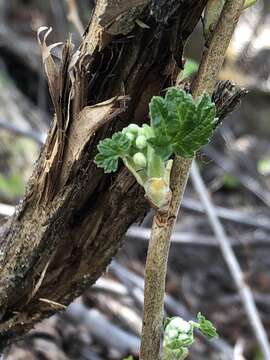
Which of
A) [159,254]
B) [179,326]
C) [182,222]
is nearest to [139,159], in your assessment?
[159,254]

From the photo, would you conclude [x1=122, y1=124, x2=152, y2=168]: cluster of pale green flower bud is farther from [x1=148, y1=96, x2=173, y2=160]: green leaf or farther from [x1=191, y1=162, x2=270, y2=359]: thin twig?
[x1=191, y1=162, x2=270, y2=359]: thin twig

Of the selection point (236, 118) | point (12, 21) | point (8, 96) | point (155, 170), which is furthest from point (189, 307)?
point (12, 21)

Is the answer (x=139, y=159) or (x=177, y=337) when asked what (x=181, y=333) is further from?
(x=139, y=159)

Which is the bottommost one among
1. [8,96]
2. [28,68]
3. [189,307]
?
[189,307]

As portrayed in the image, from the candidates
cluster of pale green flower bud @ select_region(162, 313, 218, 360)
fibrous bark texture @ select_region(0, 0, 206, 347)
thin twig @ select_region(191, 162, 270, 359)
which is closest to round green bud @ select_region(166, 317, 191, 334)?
cluster of pale green flower bud @ select_region(162, 313, 218, 360)

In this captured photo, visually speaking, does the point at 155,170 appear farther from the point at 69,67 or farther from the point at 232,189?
the point at 232,189

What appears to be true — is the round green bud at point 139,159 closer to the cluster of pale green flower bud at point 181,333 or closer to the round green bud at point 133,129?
the round green bud at point 133,129

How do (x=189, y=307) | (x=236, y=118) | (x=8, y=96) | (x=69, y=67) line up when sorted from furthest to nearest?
(x=236, y=118) → (x=8, y=96) → (x=189, y=307) → (x=69, y=67)
